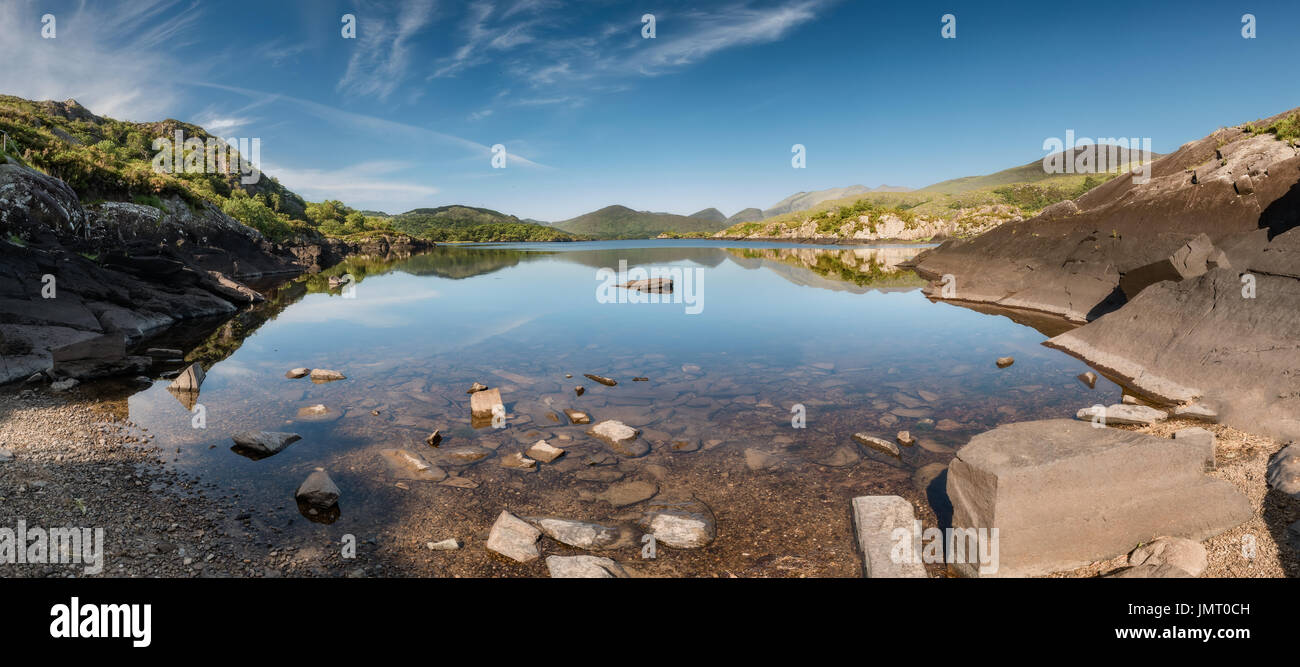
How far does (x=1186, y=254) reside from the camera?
16.4 metres

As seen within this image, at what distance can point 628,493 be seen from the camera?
8.89 m

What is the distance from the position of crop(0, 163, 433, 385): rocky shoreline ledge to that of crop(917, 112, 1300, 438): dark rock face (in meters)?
28.6

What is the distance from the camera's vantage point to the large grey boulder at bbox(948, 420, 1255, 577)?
19.3 ft

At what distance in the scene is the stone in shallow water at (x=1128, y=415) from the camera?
1105 centimetres

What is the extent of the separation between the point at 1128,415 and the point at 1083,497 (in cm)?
737

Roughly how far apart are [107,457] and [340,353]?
35.3ft

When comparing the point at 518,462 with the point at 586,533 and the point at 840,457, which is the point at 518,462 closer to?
the point at 586,533

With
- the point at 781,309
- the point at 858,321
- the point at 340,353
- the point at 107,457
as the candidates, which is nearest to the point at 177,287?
the point at 340,353

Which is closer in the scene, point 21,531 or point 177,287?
point 21,531

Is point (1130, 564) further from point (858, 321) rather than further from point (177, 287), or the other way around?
point (177, 287)

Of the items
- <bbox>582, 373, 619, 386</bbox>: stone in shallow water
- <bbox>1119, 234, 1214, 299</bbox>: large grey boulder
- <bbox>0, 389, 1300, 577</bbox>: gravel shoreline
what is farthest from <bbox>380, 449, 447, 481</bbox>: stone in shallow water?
<bbox>1119, 234, 1214, 299</bbox>: large grey boulder

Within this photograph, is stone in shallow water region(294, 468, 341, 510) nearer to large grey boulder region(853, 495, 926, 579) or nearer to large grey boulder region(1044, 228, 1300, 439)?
large grey boulder region(853, 495, 926, 579)

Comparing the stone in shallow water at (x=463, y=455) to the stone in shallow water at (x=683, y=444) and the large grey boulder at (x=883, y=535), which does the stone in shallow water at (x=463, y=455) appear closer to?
the stone in shallow water at (x=683, y=444)

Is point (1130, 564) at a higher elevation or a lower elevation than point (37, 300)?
lower
